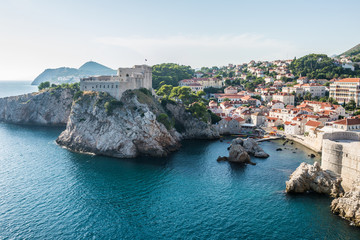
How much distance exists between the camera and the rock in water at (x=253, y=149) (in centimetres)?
4575

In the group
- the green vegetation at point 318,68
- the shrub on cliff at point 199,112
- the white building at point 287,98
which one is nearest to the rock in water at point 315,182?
the shrub on cliff at point 199,112

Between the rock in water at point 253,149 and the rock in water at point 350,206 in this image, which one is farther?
the rock in water at point 253,149

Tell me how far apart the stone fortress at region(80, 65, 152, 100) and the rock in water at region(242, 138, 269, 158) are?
85.9 feet

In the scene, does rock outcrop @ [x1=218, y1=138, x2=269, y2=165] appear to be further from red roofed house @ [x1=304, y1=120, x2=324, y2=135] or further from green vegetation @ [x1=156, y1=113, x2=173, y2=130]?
red roofed house @ [x1=304, y1=120, x2=324, y2=135]

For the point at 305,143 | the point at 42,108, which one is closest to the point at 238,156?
the point at 305,143

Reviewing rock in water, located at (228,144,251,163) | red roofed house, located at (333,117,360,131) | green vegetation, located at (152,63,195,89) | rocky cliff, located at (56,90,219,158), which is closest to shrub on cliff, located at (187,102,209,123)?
rocky cliff, located at (56,90,219,158)

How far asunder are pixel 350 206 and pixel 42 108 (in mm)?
79817

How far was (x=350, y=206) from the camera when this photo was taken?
2558 cm

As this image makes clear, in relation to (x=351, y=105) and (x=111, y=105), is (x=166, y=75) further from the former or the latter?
(x=351, y=105)

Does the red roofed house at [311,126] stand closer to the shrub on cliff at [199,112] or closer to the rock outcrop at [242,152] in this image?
the rock outcrop at [242,152]

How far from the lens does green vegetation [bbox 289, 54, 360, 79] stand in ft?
334

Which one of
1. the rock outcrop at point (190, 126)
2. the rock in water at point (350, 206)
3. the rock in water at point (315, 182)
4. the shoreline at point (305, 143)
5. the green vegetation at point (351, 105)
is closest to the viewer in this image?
the rock in water at point (350, 206)

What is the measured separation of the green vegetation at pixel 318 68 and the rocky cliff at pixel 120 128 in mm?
74741

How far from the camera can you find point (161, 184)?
113ft
